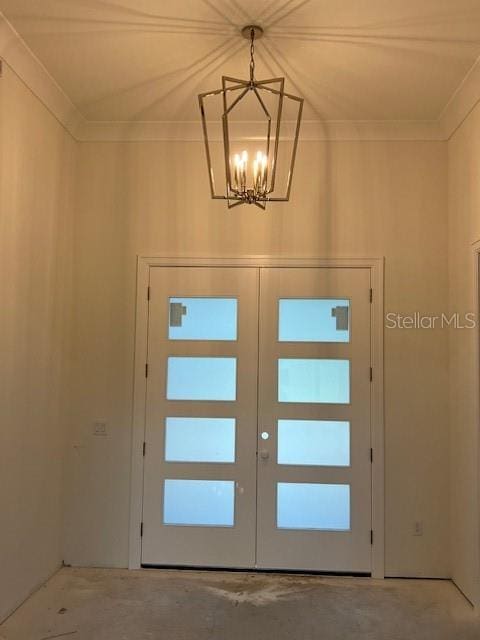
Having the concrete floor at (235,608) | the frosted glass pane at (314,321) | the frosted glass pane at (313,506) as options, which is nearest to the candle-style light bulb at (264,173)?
the frosted glass pane at (314,321)

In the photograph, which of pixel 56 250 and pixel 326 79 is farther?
pixel 56 250

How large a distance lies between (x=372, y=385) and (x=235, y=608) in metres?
1.63

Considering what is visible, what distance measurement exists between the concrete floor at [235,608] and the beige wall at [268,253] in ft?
0.92

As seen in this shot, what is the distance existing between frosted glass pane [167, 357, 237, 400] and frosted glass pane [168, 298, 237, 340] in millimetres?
169

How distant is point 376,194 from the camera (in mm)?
3531

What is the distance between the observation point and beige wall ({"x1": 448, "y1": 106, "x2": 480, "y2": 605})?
9.82 ft

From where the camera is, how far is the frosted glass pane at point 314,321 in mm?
3492

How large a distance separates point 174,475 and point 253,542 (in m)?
0.70

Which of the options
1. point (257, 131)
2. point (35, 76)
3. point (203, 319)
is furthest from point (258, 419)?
point (35, 76)

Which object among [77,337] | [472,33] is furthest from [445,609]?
[472,33]

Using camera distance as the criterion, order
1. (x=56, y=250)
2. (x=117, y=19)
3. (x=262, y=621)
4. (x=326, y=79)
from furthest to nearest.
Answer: (x=56, y=250) → (x=326, y=79) → (x=262, y=621) → (x=117, y=19)

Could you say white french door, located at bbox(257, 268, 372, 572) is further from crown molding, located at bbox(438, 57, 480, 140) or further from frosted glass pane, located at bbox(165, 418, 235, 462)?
crown molding, located at bbox(438, 57, 480, 140)

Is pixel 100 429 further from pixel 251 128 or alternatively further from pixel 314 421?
pixel 251 128

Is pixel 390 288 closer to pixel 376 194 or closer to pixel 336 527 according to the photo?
pixel 376 194
